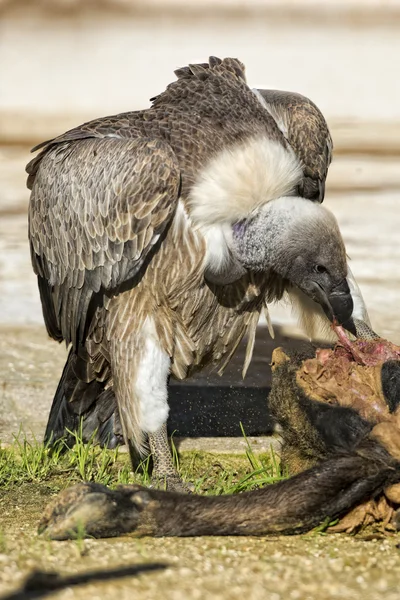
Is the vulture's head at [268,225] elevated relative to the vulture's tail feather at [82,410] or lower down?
elevated

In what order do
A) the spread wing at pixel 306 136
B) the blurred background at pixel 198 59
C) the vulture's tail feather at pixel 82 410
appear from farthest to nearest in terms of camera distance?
1. the blurred background at pixel 198 59
2. the vulture's tail feather at pixel 82 410
3. the spread wing at pixel 306 136

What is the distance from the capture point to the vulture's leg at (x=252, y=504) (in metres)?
3.82

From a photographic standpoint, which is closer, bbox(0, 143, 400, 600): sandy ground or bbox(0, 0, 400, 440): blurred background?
bbox(0, 143, 400, 600): sandy ground

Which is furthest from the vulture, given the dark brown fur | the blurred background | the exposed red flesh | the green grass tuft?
the blurred background

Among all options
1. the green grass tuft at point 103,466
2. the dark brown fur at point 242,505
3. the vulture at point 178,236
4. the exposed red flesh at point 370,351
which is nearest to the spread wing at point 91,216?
the vulture at point 178,236

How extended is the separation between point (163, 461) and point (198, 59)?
9.59 m

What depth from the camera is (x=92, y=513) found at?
3.78 meters

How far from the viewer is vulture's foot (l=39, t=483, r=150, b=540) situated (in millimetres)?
3764

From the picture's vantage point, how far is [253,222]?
517cm

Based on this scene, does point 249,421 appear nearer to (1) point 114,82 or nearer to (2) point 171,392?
(2) point 171,392

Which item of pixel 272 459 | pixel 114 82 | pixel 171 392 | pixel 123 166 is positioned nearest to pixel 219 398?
pixel 171 392

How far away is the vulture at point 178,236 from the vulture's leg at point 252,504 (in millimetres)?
1206

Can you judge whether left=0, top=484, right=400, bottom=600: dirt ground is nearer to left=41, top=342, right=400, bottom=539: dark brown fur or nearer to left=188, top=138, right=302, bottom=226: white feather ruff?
left=41, top=342, right=400, bottom=539: dark brown fur

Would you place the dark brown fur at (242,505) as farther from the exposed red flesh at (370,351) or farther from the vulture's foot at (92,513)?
the exposed red flesh at (370,351)
